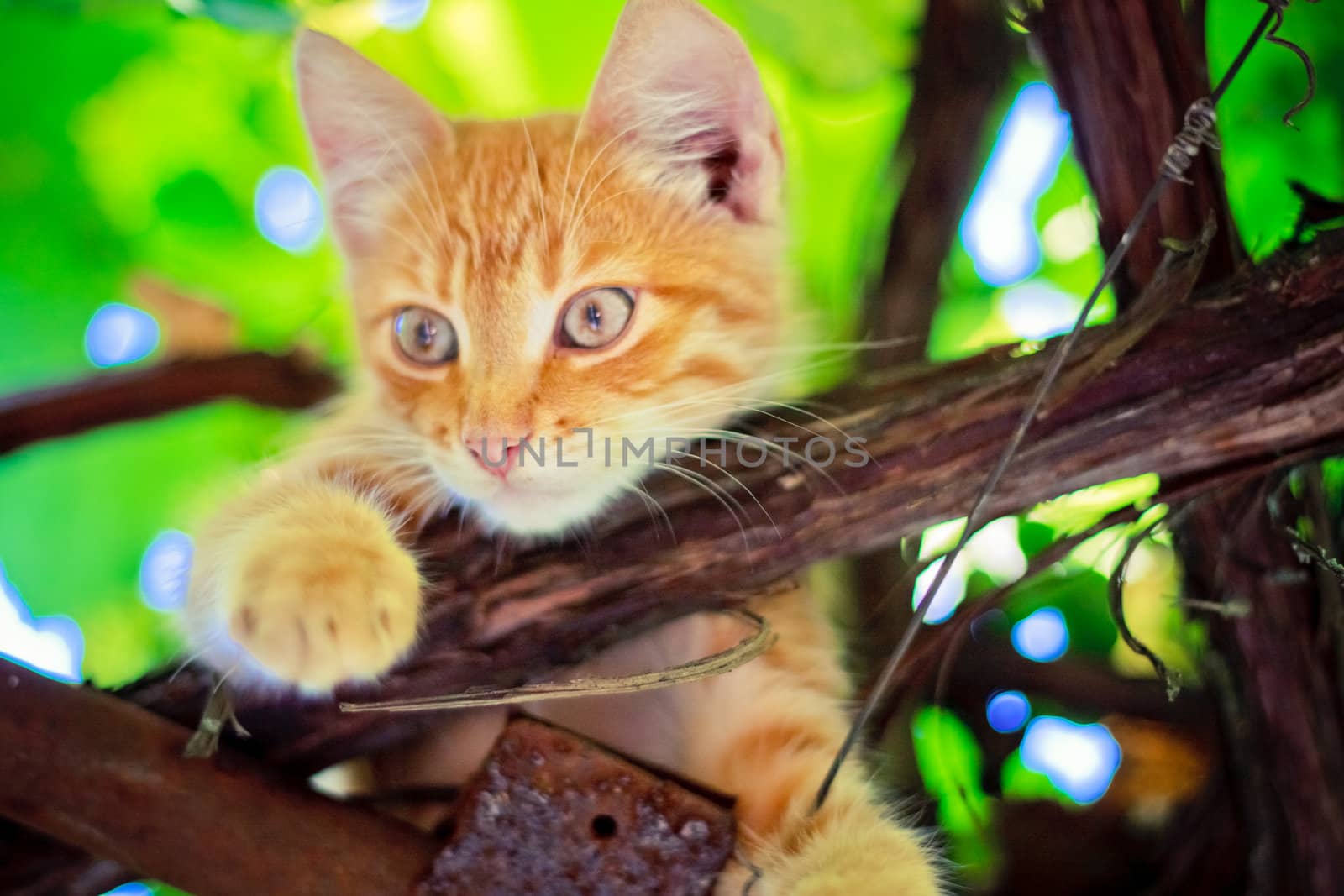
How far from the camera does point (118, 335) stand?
4.76ft

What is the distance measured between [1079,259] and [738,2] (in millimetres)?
626

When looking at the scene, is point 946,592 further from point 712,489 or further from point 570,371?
point 570,371

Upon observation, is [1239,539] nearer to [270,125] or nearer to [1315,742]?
[1315,742]

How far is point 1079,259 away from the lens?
1.34 metres

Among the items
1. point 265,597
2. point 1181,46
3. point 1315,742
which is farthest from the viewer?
point 1315,742

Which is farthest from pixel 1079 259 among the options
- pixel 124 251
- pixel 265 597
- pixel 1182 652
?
pixel 124 251

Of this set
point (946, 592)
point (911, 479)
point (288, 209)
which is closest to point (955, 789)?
point (946, 592)

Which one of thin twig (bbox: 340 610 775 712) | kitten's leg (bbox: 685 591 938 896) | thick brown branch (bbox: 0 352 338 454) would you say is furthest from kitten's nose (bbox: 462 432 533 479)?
thick brown branch (bbox: 0 352 338 454)

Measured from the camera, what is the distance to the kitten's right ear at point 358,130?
1.09 m

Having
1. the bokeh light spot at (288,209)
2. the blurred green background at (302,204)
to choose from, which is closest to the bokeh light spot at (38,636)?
the blurred green background at (302,204)

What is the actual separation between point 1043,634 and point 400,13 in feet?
4.21

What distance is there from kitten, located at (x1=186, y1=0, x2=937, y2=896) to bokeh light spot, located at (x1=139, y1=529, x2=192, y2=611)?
7cm

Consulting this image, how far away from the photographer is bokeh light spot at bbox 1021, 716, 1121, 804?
1.38 m

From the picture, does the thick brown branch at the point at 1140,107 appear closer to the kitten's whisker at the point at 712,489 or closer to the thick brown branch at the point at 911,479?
the thick brown branch at the point at 911,479
